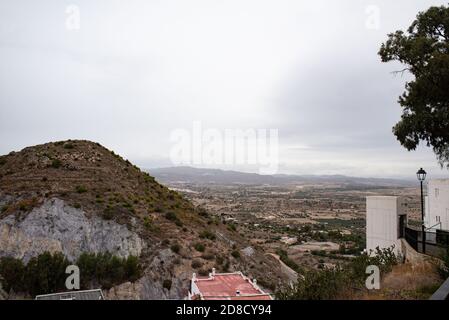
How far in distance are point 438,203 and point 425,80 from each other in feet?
26.8

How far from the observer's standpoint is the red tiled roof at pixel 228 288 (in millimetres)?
15802

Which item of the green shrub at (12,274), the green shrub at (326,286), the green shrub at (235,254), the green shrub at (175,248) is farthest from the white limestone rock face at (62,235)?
the green shrub at (326,286)

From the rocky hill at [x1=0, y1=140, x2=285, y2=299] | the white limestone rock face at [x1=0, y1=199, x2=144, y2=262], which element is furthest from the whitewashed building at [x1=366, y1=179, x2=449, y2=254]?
the white limestone rock face at [x1=0, y1=199, x2=144, y2=262]

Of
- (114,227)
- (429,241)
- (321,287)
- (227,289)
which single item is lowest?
(227,289)

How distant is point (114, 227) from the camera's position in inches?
1078

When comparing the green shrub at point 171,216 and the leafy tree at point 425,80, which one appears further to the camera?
the green shrub at point 171,216

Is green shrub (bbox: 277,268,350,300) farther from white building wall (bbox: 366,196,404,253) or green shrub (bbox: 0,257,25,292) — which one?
green shrub (bbox: 0,257,25,292)

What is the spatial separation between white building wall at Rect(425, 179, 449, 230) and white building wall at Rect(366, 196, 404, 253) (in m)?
3.68

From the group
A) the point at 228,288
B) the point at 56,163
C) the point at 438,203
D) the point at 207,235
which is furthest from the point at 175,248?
the point at 438,203

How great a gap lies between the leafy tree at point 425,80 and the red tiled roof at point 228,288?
342 inches

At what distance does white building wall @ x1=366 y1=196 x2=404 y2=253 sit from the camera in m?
14.4

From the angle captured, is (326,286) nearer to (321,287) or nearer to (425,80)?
(321,287)

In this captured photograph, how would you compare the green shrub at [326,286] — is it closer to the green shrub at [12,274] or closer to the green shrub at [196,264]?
the green shrub at [196,264]

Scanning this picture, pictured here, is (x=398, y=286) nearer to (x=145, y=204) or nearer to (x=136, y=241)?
(x=136, y=241)
